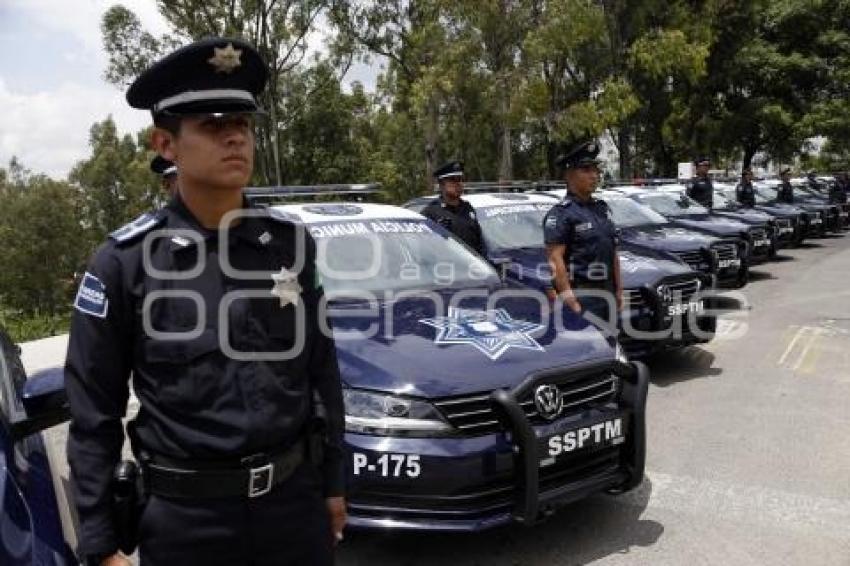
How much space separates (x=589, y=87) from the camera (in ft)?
82.5

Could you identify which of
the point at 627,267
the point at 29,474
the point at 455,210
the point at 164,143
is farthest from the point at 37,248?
the point at 164,143

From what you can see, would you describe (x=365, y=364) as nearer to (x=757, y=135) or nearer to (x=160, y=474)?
(x=160, y=474)

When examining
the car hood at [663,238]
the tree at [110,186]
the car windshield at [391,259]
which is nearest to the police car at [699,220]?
the car hood at [663,238]

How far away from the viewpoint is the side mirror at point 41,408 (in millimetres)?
2396

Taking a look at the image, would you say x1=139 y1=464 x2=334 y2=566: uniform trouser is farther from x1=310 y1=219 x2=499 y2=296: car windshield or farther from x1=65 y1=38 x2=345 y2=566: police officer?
x1=310 y1=219 x2=499 y2=296: car windshield

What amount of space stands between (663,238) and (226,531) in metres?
8.06

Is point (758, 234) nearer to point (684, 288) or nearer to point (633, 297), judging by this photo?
point (684, 288)

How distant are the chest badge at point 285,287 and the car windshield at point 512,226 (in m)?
5.66

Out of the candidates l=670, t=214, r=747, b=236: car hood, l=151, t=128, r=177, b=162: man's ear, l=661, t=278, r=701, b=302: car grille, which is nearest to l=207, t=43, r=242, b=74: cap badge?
l=151, t=128, r=177, b=162: man's ear

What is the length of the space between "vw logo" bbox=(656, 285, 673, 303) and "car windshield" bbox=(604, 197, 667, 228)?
3017 mm

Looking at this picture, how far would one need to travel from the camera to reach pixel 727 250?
10.4m

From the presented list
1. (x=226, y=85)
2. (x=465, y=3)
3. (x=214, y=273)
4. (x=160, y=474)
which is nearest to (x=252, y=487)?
(x=160, y=474)

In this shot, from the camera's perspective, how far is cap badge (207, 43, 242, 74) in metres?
2.06

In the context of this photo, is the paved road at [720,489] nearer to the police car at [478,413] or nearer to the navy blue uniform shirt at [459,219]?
the police car at [478,413]
